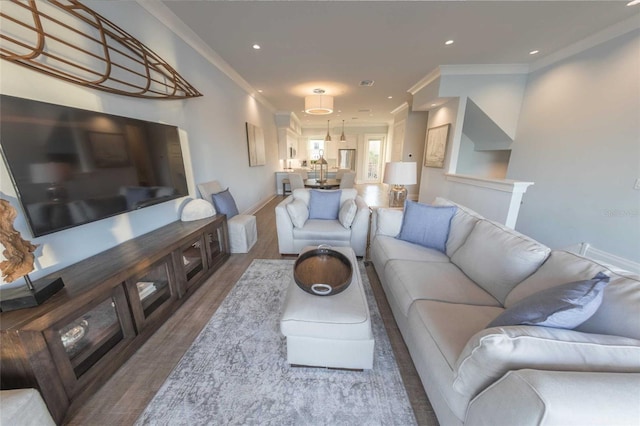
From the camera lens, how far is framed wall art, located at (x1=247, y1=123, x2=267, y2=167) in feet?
15.5

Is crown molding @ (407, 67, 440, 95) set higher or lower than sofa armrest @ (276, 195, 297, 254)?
higher

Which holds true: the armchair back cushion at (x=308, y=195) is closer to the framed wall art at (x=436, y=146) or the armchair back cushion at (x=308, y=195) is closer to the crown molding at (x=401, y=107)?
the framed wall art at (x=436, y=146)

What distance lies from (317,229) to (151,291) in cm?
170

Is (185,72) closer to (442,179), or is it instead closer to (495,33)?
(495,33)

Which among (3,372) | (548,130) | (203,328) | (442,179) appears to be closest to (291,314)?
(203,328)

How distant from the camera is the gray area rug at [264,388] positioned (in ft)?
3.72

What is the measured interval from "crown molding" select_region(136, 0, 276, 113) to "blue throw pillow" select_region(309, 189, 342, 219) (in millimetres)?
2461

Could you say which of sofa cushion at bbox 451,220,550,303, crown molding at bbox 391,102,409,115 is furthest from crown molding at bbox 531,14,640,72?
sofa cushion at bbox 451,220,550,303

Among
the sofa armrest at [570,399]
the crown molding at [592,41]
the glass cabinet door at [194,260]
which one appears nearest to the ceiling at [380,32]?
the crown molding at [592,41]

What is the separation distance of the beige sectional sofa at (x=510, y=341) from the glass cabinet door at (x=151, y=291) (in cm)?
188

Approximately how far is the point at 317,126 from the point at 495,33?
25.8 feet

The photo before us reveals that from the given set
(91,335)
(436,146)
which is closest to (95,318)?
(91,335)

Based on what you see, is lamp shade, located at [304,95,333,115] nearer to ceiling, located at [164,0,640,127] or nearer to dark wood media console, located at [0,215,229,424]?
ceiling, located at [164,0,640,127]

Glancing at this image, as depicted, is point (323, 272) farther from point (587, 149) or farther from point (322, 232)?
point (587, 149)
